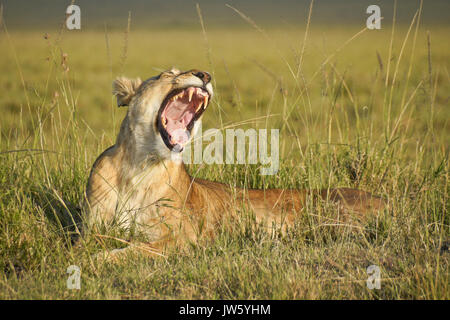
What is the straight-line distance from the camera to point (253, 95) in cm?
2022

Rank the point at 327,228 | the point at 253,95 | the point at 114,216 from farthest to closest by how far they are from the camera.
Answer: the point at 253,95, the point at 327,228, the point at 114,216

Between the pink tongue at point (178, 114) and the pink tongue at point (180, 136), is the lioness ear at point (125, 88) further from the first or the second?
the pink tongue at point (180, 136)

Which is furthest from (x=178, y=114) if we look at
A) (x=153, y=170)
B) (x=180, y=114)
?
(x=153, y=170)

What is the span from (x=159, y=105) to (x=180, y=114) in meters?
0.44

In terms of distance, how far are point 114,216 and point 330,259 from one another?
162 cm

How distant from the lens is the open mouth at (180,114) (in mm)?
4070

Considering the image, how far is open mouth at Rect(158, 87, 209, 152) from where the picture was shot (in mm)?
4070

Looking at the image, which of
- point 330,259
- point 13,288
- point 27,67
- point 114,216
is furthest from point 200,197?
point 27,67

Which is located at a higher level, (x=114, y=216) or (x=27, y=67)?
(x=27, y=67)

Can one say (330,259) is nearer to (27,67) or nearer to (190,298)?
(190,298)

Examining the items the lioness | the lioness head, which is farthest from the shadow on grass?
the lioness head

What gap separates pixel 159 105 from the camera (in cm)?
414

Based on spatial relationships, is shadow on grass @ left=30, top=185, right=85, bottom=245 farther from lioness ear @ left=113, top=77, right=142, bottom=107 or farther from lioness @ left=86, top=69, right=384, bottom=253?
lioness ear @ left=113, top=77, right=142, bottom=107

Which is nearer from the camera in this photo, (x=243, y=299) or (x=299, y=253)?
(x=243, y=299)
